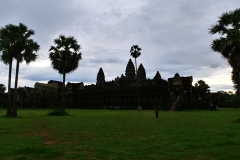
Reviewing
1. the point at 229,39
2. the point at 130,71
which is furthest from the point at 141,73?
the point at 229,39

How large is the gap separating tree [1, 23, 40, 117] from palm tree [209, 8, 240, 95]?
19884 mm

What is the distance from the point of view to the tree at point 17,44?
27.8m

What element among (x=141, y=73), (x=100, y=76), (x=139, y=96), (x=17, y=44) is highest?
(x=100, y=76)

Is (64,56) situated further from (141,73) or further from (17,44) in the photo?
(141,73)

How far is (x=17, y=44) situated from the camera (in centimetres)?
2798

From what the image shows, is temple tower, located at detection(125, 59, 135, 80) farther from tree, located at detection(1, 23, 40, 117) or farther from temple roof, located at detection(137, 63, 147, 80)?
tree, located at detection(1, 23, 40, 117)

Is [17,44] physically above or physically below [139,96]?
above

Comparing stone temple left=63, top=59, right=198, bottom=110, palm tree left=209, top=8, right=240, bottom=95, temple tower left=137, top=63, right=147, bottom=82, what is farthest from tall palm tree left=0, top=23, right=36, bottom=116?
temple tower left=137, top=63, right=147, bottom=82

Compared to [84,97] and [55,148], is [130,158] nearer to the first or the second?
[55,148]

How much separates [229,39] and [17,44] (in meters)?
22.0

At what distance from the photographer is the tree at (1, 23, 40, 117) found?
91.2 feet

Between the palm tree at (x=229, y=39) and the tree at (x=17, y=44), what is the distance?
19.9 m

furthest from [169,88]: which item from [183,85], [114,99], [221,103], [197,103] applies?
[221,103]

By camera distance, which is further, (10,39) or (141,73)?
(141,73)
